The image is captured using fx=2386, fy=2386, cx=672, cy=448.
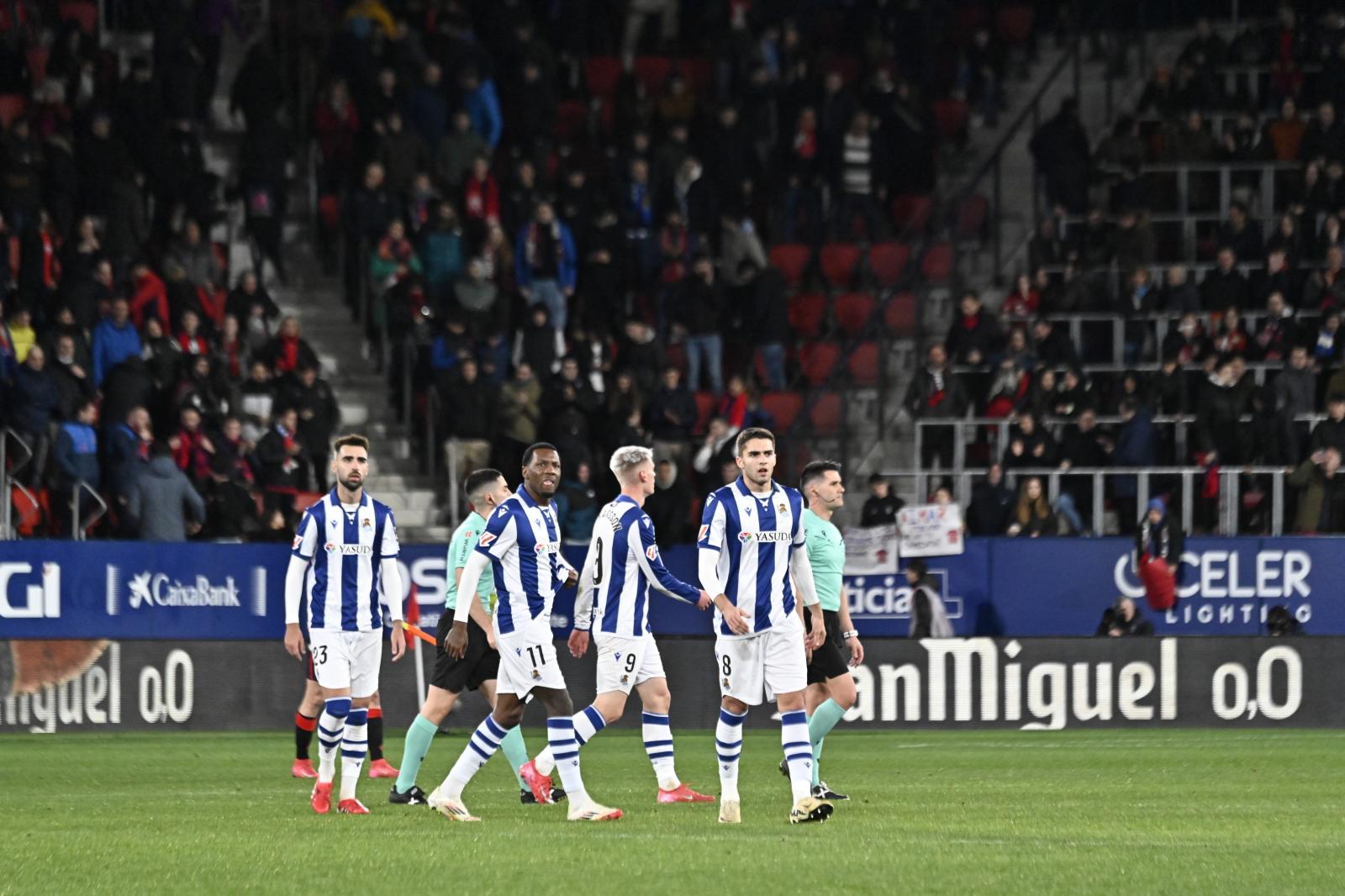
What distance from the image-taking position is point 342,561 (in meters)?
13.1

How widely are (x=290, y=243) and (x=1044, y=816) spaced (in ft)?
58.5

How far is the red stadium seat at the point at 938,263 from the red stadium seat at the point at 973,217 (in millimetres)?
329

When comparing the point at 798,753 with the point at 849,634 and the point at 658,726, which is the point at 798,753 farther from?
the point at 849,634

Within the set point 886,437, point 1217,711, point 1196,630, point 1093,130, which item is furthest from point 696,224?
point 1217,711

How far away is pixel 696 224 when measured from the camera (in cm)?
2792

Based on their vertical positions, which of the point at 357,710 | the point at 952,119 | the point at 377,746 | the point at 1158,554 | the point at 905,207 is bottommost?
the point at 377,746

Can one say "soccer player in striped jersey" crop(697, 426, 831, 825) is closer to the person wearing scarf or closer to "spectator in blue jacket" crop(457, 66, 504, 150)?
the person wearing scarf

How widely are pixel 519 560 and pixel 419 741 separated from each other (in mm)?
1495

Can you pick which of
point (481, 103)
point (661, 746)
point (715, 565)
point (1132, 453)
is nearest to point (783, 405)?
point (1132, 453)

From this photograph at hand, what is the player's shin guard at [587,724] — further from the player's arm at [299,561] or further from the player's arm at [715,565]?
the player's arm at [299,561]

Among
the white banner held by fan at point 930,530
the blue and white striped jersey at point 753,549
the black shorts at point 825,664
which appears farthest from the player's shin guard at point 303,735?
the white banner held by fan at point 930,530

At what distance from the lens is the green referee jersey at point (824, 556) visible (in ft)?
46.9

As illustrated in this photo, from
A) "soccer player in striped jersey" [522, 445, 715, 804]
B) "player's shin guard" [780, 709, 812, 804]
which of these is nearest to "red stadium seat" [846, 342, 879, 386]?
"soccer player in striped jersey" [522, 445, 715, 804]

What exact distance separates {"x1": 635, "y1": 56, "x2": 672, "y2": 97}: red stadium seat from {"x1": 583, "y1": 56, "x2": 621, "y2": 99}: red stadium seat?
0.91ft
